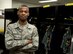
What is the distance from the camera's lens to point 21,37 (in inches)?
108

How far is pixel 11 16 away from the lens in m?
4.43

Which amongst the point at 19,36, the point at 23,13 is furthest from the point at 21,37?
the point at 23,13

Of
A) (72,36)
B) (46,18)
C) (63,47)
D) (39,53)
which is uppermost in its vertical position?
(46,18)

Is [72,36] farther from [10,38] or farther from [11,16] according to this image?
[11,16]

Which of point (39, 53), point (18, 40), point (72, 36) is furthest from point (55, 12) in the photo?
point (18, 40)

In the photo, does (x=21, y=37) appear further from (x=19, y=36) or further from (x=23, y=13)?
(x=23, y=13)

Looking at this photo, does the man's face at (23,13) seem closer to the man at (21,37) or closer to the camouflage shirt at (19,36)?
the man at (21,37)

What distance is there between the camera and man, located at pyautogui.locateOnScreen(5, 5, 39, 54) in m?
2.71

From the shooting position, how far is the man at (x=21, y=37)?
271 cm

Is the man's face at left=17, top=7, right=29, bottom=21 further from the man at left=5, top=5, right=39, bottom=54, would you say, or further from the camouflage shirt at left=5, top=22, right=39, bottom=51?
the camouflage shirt at left=5, top=22, right=39, bottom=51

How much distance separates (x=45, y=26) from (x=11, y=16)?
3.75 feet

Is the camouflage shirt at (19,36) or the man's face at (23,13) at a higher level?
the man's face at (23,13)

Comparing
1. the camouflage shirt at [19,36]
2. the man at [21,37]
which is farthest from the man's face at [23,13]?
the camouflage shirt at [19,36]

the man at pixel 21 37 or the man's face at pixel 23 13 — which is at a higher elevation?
the man's face at pixel 23 13
